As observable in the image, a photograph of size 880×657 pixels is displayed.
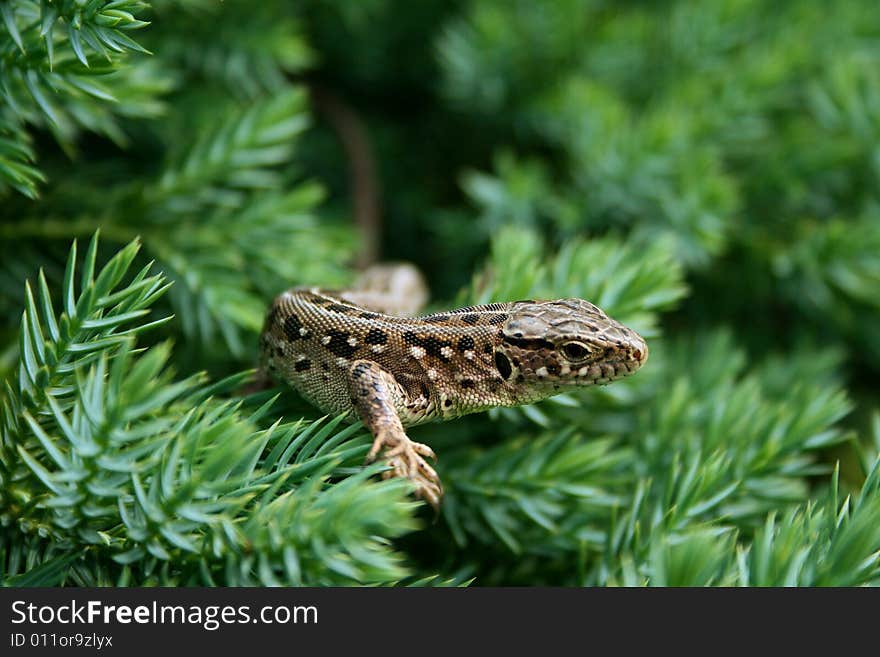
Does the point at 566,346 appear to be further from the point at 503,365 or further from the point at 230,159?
the point at 230,159

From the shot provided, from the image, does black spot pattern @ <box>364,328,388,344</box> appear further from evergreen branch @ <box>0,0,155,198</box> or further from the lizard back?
evergreen branch @ <box>0,0,155,198</box>

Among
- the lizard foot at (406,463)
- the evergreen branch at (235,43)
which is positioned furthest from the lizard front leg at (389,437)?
the evergreen branch at (235,43)

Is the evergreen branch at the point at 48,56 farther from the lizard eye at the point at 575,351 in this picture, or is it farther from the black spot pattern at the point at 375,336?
the lizard eye at the point at 575,351

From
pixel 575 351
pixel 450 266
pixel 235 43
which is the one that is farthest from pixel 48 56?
pixel 450 266

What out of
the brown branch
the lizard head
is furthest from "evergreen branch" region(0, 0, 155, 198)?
the brown branch

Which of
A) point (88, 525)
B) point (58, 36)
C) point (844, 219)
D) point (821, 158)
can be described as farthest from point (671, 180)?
point (88, 525)

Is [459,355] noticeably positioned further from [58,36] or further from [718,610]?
[58,36]

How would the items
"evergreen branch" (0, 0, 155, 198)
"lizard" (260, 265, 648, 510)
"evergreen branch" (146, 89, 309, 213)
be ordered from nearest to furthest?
"evergreen branch" (0, 0, 155, 198) < "lizard" (260, 265, 648, 510) < "evergreen branch" (146, 89, 309, 213)
